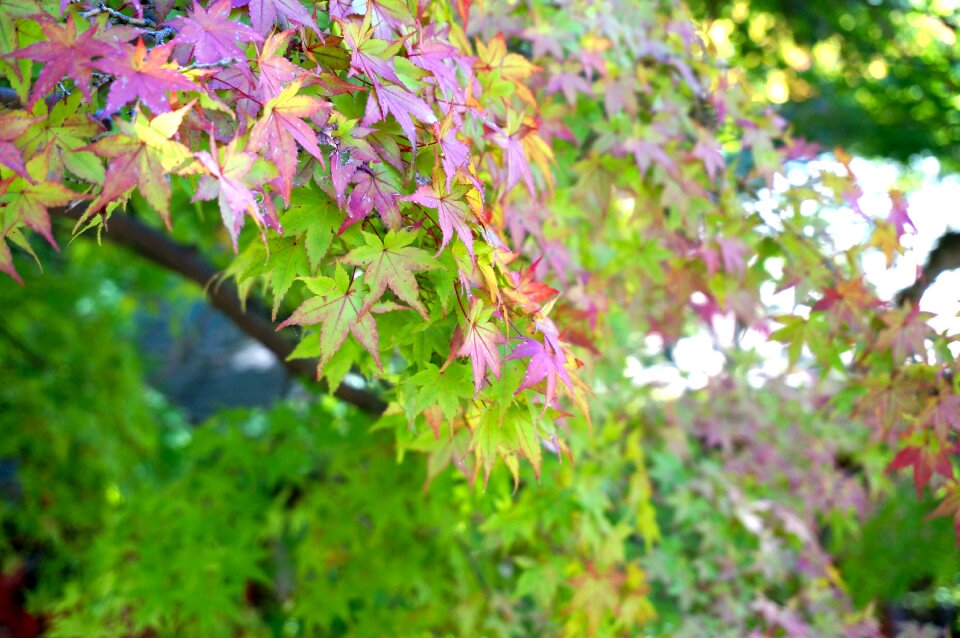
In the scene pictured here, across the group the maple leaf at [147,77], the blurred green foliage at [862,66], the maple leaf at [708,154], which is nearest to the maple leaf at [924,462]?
the maple leaf at [708,154]

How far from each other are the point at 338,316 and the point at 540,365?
27 centimetres

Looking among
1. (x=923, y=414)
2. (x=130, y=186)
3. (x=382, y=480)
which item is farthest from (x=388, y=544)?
(x=130, y=186)

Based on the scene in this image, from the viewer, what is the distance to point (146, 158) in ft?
3.08

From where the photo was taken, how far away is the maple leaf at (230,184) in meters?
0.90

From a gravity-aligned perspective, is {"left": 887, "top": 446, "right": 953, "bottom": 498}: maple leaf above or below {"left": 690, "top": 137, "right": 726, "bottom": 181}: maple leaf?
below

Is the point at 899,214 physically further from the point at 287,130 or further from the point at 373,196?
the point at 287,130

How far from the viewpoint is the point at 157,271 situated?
13.2ft

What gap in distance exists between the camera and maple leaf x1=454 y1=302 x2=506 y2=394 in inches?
41.4

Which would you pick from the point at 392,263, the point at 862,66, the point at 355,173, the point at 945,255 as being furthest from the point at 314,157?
the point at 862,66

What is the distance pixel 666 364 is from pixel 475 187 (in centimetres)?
214

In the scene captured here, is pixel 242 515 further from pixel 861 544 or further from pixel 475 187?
pixel 861 544

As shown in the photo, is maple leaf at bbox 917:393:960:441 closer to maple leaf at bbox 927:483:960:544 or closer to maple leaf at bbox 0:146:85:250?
maple leaf at bbox 927:483:960:544

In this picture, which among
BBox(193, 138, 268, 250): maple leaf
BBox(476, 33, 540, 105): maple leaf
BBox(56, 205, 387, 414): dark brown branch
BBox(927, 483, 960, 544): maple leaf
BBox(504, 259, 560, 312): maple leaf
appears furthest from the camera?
BBox(56, 205, 387, 414): dark brown branch

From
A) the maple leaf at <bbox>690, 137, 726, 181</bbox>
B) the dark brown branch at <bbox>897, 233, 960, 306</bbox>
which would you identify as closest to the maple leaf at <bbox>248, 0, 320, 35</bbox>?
the maple leaf at <bbox>690, 137, 726, 181</bbox>
